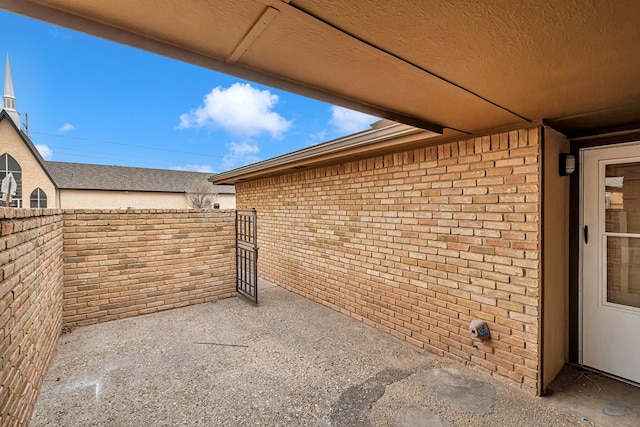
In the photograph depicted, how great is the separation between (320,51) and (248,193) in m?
7.20

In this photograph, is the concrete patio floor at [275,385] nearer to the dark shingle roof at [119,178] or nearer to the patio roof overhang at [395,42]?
the patio roof overhang at [395,42]

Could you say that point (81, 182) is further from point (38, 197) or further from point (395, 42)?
point (395, 42)

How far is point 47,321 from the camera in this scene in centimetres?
325

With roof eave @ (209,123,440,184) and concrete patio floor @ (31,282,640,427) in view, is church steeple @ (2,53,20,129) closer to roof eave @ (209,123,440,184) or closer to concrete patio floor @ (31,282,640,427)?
roof eave @ (209,123,440,184)

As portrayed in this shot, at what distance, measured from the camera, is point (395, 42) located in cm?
141

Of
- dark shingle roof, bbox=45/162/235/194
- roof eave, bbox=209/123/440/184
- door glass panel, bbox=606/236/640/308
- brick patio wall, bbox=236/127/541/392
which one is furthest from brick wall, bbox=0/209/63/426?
dark shingle roof, bbox=45/162/235/194

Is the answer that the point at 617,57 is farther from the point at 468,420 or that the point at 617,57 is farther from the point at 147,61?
the point at 147,61

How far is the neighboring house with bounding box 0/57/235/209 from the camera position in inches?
735

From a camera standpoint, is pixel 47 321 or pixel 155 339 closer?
pixel 47 321

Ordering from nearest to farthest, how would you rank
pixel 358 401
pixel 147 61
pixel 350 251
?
pixel 358 401 → pixel 350 251 → pixel 147 61

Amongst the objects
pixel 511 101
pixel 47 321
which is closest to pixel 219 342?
pixel 47 321

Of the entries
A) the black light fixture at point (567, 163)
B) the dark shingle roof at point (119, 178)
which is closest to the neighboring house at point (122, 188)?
the dark shingle roof at point (119, 178)

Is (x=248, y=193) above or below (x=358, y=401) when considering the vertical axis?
above

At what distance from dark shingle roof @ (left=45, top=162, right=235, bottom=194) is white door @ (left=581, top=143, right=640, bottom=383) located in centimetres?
2671
